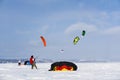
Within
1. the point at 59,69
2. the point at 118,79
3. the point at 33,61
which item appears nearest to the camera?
the point at 118,79

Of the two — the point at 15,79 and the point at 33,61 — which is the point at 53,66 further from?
the point at 15,79

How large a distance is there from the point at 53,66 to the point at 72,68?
71.4 inches

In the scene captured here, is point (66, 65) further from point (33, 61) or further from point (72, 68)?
point (33, 61)

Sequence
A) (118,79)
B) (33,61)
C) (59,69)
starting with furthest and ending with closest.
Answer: (33,61)
(59,69)
(118,79)

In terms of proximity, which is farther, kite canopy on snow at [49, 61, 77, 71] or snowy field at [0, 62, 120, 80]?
kite canopy on snow at [49, 61, 77, 71]

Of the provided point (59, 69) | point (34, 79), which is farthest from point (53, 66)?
point (34, 79)

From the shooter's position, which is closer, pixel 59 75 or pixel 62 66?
pixel 59 75

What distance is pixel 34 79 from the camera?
18.8m

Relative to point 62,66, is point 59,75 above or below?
below

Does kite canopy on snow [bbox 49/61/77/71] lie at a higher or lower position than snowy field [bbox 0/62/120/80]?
higher

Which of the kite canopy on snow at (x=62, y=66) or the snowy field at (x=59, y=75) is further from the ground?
the kite canopy on snow at (x=62, y=66)

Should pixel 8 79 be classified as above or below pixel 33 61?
below

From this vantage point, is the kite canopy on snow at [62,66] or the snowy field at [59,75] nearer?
the snowy field at [59,75]

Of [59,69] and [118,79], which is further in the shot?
[59,69]
